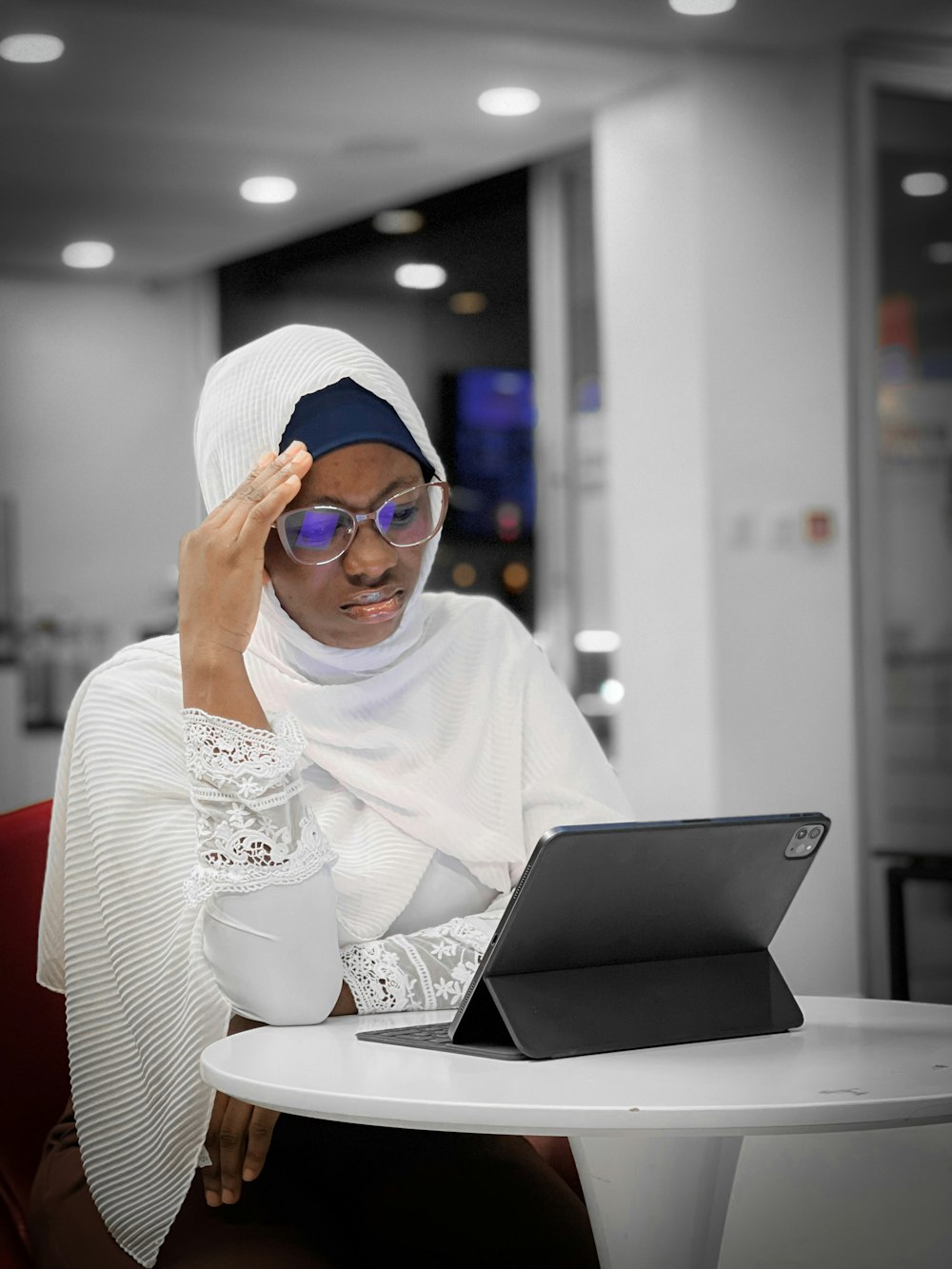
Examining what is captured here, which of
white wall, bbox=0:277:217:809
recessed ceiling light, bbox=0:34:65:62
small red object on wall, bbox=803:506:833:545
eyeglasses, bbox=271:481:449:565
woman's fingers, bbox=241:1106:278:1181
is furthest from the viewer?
white wall, bbox=0:277:217:809

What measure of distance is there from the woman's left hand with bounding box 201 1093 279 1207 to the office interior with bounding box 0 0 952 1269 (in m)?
3.57

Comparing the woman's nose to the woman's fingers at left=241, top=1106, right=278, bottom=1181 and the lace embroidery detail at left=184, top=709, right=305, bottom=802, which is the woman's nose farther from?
the woman's fingers at left=241, top=1106, right=278, bottom=1181

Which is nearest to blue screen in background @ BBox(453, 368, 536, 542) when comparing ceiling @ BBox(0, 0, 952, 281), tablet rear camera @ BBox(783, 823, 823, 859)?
ceiling @ BBox(0, 0, 952, 281)

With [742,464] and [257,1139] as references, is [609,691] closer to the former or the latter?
[742,464]

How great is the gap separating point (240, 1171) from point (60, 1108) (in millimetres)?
408

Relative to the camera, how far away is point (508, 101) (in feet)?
17.0

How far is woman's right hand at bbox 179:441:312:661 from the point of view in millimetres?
1450

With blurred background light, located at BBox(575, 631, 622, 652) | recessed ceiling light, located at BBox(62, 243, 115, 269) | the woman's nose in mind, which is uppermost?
recessed ceiling light, located at BBox(62, 243, 115, 269)

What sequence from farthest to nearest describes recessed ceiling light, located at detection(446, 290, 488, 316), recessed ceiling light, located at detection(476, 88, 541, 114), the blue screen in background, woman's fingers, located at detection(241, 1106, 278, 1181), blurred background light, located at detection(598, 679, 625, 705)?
recessed ceiling light, located at detection(446, 290, 488, 316) < the blue screen in background < blurred background light, located at detection(598, 679, 625, 705) < recessed ceiling light, located at detection(476, 88, 541, 114) < woman's fingers, located at detection(241, 1106, 278, 1181)

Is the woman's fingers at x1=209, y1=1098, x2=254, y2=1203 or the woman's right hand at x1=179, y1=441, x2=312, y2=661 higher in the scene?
the woman's right hand at x1=179, y1=441, x2=312, y2=661

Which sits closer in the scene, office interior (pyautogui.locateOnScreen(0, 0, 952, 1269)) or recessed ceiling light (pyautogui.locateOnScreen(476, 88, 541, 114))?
office interior (pyautogui.locateOnScreen(0, 0, 952, 1269))

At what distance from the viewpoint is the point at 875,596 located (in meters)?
5.10

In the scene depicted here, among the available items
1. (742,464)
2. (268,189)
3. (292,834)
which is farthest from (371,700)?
(268,189)

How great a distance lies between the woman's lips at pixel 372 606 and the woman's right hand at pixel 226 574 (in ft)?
0.60
